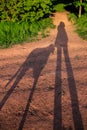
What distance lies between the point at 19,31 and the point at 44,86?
767 cm

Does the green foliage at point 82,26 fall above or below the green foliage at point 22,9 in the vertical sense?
below

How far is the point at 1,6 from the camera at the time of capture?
16.5 m

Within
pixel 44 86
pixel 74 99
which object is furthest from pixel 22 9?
pixel 74 99

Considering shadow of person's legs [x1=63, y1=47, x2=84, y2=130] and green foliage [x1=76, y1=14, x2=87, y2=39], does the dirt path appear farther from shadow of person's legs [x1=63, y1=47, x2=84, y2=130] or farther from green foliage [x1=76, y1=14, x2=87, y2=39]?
green foliage [x1=76, y1=14, x2=87, y2=39]

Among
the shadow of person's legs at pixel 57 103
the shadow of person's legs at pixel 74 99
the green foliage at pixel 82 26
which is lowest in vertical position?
the shadow of person's legs at pixel 57 103

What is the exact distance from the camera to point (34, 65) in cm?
1098

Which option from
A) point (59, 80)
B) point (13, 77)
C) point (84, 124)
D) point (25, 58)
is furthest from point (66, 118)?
point (25, 58)

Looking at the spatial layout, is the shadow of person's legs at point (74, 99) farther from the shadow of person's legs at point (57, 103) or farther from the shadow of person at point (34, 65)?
the shadow of person at point (34, 65)

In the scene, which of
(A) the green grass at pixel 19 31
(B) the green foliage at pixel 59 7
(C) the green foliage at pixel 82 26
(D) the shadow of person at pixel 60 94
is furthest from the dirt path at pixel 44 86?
(B) the green foliage at pixel 59 7

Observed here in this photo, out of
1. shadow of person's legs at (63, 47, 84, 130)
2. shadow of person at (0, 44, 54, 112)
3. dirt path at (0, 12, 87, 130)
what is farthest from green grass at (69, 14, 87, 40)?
shadow of person's legs at (63, 47, 84, 130)

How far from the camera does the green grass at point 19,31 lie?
47.8ft

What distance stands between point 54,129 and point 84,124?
28.8 inches

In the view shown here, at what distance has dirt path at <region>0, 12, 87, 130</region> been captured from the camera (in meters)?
6.78

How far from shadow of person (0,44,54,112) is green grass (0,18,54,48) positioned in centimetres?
185
